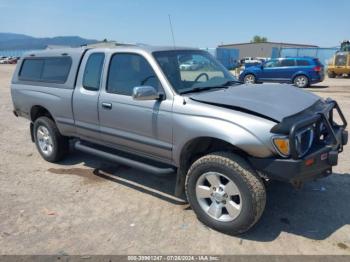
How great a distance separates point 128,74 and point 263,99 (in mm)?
1764

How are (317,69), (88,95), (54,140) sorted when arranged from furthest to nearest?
1. (317,69)
2. (54,140)
3. (88,95)

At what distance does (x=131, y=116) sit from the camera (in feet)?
14.6

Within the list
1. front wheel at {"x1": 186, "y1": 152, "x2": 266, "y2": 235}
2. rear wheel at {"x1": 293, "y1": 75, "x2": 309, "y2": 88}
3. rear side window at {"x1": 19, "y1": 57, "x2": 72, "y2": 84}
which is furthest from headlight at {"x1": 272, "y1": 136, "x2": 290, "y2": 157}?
rear wheel at {"x1": 293, "y1": 75, "x2": 309, "y2": 88}

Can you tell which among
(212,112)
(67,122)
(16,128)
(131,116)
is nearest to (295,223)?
(212,112)

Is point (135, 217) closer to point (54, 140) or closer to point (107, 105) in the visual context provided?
point (107, 105)

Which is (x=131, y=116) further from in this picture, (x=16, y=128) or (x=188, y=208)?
(x=16, y=128)

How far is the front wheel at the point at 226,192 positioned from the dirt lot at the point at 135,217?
160 mm

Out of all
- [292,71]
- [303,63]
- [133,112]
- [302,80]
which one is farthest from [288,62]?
[133,112]

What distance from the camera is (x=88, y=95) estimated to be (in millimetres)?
4984

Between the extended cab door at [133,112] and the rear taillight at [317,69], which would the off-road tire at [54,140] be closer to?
the extended cab door at [133,112]

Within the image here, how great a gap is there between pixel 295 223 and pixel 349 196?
3.64 ft

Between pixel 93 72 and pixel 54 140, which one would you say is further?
pixel 54 140

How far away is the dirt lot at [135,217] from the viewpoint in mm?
3586

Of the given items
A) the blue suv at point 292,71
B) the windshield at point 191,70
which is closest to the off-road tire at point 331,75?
the blue suv at point 292,71
